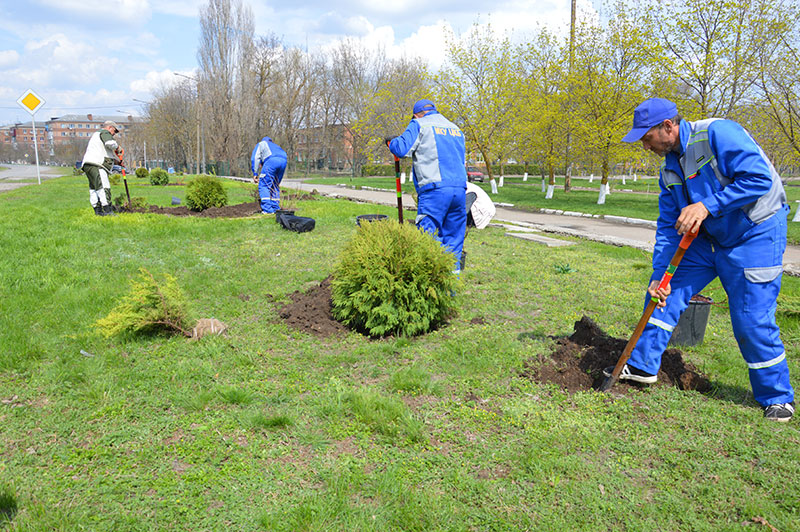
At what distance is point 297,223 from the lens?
33.3 ft

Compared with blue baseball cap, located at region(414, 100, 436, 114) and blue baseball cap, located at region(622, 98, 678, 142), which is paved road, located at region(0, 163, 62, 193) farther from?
blue baseball cap, located at region(622, 98, 678, 142)

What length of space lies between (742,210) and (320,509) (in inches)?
113

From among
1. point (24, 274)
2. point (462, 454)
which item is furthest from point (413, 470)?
point (24, 274)

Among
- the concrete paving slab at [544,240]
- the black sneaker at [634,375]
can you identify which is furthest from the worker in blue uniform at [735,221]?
the concrete paving slab at [544,240]

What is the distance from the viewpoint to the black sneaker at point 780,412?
2.97m

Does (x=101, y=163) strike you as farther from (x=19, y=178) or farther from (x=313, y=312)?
(x=19, y=178)

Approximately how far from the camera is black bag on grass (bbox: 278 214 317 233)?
10070 millimetres

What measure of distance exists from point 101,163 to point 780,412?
1211cm

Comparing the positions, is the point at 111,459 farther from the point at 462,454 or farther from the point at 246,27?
the point at 246,27

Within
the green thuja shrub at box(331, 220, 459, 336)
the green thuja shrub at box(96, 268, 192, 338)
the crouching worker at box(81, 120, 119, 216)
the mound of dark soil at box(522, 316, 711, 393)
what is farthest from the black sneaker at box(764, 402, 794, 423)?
the crouching worker at box(81, 120, 119, 216)

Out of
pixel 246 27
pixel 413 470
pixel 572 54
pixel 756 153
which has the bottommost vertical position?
pixel 413 470

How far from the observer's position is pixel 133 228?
31.8 feet

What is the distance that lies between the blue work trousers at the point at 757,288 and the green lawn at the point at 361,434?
0.26 m

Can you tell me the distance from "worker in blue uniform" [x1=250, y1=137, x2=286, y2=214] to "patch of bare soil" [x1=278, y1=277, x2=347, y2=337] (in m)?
7.27
